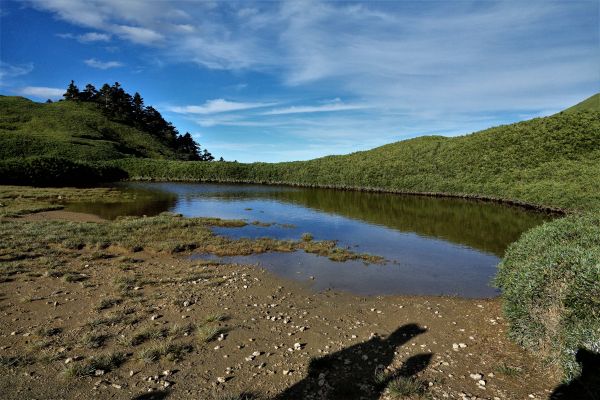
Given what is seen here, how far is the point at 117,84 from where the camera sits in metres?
185

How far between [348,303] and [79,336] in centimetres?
1130

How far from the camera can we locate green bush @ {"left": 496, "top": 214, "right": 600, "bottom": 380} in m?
8.73

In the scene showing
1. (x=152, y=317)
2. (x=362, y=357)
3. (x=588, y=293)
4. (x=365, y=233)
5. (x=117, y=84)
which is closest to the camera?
(x=588, y=293)

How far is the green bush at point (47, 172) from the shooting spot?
254ft

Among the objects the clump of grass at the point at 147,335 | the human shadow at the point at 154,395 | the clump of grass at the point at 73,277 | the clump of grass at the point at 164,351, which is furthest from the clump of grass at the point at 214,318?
the clump of grass at the point at 73,277

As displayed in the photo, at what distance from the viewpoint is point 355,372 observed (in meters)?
10.4

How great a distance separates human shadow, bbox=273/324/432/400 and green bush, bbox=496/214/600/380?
3389 millimetres

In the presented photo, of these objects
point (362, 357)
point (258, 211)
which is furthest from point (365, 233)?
point (362, 357)

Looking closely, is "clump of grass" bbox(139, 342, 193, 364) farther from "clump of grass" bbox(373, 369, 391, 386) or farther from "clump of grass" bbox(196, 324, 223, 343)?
"clump of grass" bbox(373, 369, 391, 386)

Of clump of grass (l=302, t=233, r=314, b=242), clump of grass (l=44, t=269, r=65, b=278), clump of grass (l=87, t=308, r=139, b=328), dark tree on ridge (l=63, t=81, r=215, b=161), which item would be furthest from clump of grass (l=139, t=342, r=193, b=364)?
dark tree on ridge (l=63, t=81, r=215, b=161)

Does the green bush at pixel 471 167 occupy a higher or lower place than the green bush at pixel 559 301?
higher

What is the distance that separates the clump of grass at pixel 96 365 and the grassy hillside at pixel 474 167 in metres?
59.2

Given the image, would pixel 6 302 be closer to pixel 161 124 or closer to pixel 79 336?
pixel 79 336

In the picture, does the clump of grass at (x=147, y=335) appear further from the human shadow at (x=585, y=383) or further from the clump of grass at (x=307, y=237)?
the clump of grass at (x=307, y=237)
